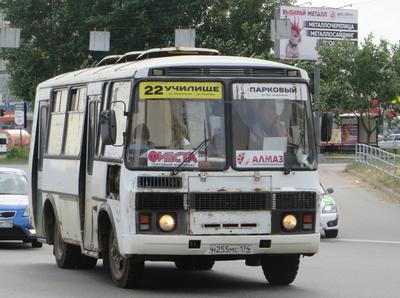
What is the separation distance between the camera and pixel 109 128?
39.3ft

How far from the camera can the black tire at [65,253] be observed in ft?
49.9

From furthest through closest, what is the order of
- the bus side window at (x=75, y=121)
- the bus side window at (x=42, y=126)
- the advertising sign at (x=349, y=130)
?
the advertising sign at (x=349, y=130), the bus side window at (x=42, y=126), the bus side window at (x=75, y=121)

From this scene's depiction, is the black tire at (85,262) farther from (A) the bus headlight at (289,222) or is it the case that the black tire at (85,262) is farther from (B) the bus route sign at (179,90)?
(A) the bus headlight at (289,222)

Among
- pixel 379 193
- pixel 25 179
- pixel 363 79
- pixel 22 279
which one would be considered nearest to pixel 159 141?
pixel 22 279

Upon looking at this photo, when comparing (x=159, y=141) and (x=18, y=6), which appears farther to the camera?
(x=18, y=6)

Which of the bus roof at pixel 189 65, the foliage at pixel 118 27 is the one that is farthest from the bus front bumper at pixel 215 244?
the foliage at pixel 118 27

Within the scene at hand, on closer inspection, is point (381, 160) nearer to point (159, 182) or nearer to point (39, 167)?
point (39, 167)

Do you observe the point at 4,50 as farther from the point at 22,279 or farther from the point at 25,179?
the point at 22,279

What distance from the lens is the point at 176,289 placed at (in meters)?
12.6

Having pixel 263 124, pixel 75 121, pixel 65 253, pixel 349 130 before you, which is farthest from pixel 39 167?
pixel 349 130

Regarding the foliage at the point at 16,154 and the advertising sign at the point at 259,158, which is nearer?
the advertising sign at the point at 259,158

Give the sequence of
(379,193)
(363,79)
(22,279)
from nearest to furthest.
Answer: (22,279) < (379,193) < (363,79)

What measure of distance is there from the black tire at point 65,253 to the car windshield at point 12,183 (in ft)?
16.6

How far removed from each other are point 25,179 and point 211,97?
985 cm
